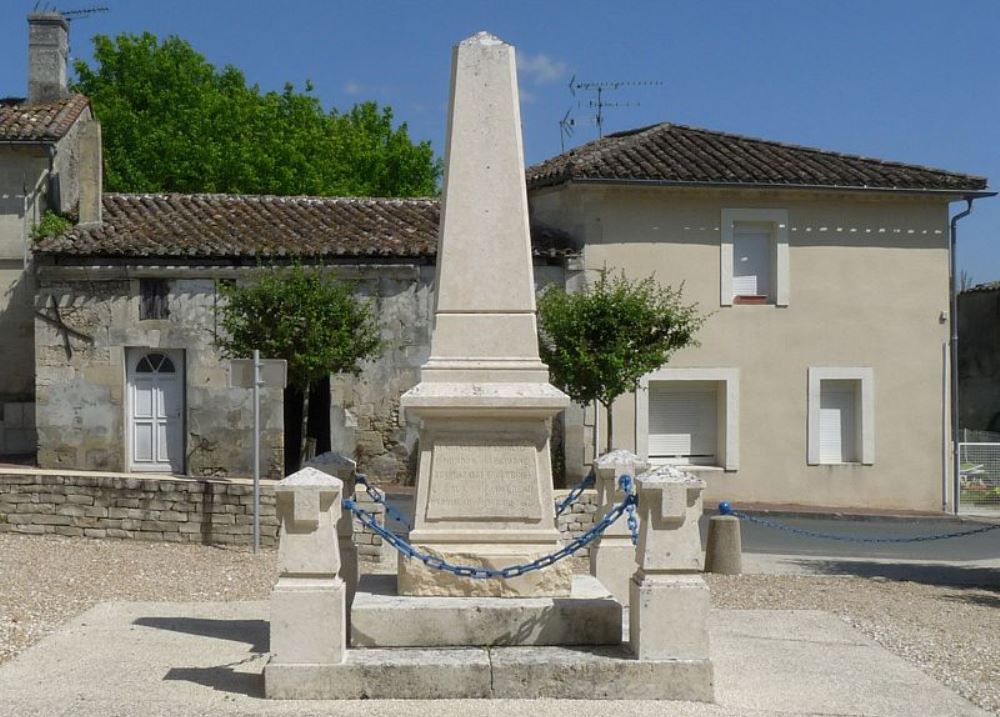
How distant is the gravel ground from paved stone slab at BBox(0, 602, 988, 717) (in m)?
0.29

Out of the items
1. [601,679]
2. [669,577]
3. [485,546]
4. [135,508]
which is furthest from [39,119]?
[601,679]

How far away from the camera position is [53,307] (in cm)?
1973

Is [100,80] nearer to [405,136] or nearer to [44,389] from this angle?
[405,136]

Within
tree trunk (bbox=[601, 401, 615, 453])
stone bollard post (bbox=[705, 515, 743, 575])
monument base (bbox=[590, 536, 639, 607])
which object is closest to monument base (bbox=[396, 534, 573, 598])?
monument base (bbox=[590, 536, 639, 607])

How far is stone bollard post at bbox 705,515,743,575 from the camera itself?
11.7m

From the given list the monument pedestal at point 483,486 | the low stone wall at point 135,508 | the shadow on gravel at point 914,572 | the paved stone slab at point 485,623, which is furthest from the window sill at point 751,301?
the paved stone slab at point 485,623

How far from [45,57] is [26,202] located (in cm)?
344

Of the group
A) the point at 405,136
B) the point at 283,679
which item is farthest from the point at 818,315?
the point at 405,136

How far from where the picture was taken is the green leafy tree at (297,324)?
53.7 feet

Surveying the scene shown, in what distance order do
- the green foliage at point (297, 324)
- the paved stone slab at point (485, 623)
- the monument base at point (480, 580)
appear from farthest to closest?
the green foliage at point (297, 324)
the monument base at point (480, 580)
the paved stone slab at point (485, 623)

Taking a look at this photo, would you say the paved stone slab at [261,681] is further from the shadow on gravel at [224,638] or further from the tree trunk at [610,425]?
the tree trunk at [610,425]

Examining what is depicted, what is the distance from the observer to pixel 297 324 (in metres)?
16.4

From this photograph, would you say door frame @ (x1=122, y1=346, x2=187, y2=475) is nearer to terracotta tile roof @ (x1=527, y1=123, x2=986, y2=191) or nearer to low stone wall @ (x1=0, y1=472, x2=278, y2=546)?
terracotta tile roof @ (x1=527, y1=123, x2=986, y2=191)

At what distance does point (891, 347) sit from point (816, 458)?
2.41m
